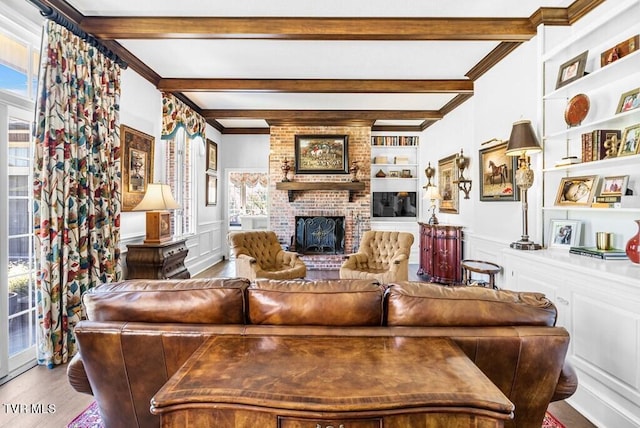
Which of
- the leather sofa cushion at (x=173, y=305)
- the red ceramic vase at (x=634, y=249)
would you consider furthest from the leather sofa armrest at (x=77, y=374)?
the red ceramic vase at (x=634, y=249)

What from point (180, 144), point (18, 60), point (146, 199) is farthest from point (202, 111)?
point (18, 60)

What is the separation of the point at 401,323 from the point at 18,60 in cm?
328

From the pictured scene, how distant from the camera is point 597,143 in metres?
2.26

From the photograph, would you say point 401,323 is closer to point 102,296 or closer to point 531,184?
point 102,296

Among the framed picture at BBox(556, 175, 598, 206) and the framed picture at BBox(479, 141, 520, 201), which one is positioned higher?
the framed picture at BBox(479, 141, 520, 201)

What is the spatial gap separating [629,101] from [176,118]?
490 cm

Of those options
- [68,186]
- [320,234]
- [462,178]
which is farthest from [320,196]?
[68,186]

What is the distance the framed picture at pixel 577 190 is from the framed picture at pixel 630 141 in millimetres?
285

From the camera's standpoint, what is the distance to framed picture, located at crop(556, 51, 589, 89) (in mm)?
2439

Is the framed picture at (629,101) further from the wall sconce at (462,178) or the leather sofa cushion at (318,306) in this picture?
the wall sconce at (462,178)

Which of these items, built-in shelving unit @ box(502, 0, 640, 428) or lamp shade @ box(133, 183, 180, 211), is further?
lamp shade @ box(133, 183, 180, 211)

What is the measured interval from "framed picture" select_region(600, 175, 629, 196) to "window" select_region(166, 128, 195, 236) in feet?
15.9

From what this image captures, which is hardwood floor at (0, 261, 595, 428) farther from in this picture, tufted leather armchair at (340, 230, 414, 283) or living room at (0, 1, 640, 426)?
tufted leather armchair at (340, 230, 414, 283)

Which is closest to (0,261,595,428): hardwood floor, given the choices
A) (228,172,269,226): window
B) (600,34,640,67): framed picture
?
(600,34,640,67): framed picture
